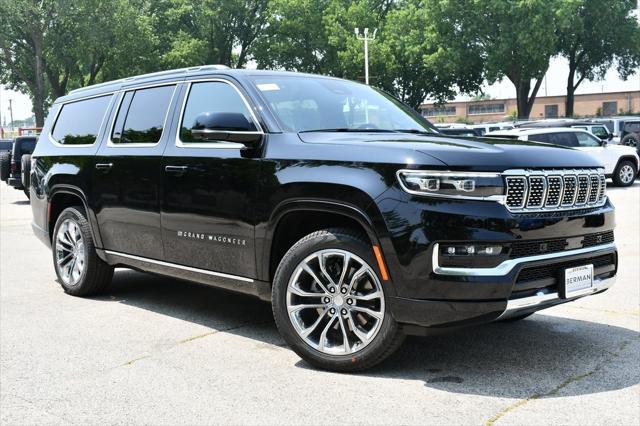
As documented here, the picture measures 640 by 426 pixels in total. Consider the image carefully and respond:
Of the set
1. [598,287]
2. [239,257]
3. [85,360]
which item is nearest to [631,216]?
[598,287]

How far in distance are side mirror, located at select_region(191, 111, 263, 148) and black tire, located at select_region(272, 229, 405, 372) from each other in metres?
0.75

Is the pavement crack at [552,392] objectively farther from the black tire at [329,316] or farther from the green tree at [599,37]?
the green tree at [599,37]

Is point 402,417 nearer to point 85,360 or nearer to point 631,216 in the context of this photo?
point 85,360

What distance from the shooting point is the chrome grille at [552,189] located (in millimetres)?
3939

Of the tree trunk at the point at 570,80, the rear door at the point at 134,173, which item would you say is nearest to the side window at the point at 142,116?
the rear door at the point at 134,173

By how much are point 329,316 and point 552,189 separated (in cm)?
149

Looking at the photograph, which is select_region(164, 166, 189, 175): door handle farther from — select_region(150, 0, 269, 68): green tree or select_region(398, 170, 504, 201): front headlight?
select_region(150, 0, 269, 68): green tree

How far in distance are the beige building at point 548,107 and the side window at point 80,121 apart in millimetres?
73678

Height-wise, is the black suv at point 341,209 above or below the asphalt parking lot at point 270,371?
above

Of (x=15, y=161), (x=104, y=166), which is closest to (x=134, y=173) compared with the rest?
(x=104, y=166)

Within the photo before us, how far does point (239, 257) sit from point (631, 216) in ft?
32.3

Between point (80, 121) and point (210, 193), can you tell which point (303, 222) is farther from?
point (80, 121)

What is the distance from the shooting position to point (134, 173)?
→ 565 cm

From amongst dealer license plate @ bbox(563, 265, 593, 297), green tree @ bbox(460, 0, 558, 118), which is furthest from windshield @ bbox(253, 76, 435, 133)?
green tree @ bbox(460, 0, 558, 118)
